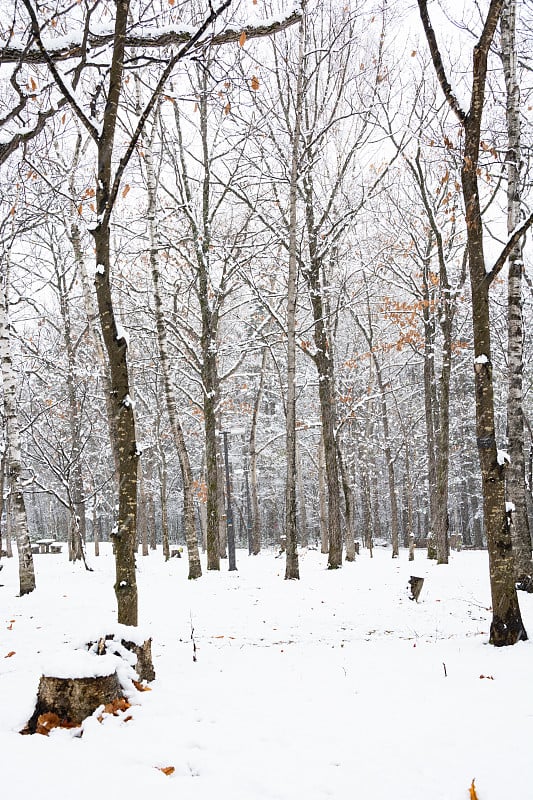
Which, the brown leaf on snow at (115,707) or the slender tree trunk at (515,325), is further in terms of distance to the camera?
the slender tree trunk at (515,325)

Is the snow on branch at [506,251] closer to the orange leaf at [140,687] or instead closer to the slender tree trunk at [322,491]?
the orange leaf at [140,687]

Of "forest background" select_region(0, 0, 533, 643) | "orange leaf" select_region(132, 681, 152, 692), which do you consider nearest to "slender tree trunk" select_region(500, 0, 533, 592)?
"forest background" select_region(0, 0, 533, 643)

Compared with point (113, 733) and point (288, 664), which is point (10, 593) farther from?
point (113, 733)

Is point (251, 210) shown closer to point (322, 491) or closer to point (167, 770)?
point (322, 491)

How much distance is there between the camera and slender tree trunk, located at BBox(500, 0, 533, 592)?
7957 millimetres

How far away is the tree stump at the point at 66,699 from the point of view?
355 cm

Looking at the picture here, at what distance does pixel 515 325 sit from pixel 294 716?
6410 mm

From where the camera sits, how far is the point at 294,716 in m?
3.87

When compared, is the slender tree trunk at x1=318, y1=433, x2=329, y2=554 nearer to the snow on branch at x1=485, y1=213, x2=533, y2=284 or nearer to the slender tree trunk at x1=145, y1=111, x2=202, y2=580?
the slender tree trunk at x1=145, y1=111, x2=202, y2=580

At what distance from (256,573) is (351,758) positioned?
10766mm

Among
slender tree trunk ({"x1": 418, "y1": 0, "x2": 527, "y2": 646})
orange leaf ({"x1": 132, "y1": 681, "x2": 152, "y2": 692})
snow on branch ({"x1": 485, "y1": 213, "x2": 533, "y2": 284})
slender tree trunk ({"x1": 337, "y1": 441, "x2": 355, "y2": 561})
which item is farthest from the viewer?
slender tree trunk ({"x1": 337, "y1": 441, "x2": 355, "y2": 561})

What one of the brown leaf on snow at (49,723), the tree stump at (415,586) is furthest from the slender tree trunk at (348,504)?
the brown leaf on snow at (49,723)

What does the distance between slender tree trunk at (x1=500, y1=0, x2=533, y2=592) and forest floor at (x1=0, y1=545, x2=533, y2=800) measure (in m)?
1.28

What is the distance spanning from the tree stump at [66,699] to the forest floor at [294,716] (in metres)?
0.12
